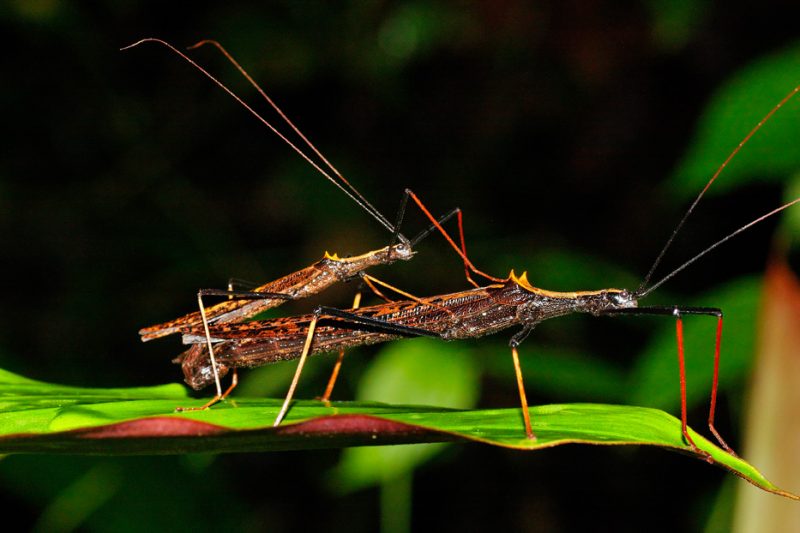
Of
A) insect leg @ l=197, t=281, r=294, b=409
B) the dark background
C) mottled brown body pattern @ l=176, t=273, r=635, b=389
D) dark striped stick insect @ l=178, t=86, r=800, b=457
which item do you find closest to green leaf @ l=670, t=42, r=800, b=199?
dark striped stick insect @ l=178, t=86, r=800, b=457

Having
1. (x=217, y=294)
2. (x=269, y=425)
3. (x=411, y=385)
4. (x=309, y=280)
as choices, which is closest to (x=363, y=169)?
(x=411, y=385)

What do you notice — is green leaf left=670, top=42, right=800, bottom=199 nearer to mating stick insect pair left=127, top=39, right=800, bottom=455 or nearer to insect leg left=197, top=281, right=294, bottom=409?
mating stick insect pair left=127, top=39, right=800, bottom=455

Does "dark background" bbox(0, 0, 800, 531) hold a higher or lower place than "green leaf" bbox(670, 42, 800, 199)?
higher

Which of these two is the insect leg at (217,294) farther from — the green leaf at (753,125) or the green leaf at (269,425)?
the green leaf at (753,125)

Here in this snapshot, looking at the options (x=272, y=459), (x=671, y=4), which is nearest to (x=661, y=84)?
(x=671, y=4)

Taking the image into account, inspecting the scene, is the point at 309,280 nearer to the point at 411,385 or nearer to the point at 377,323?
the point at 377,323
